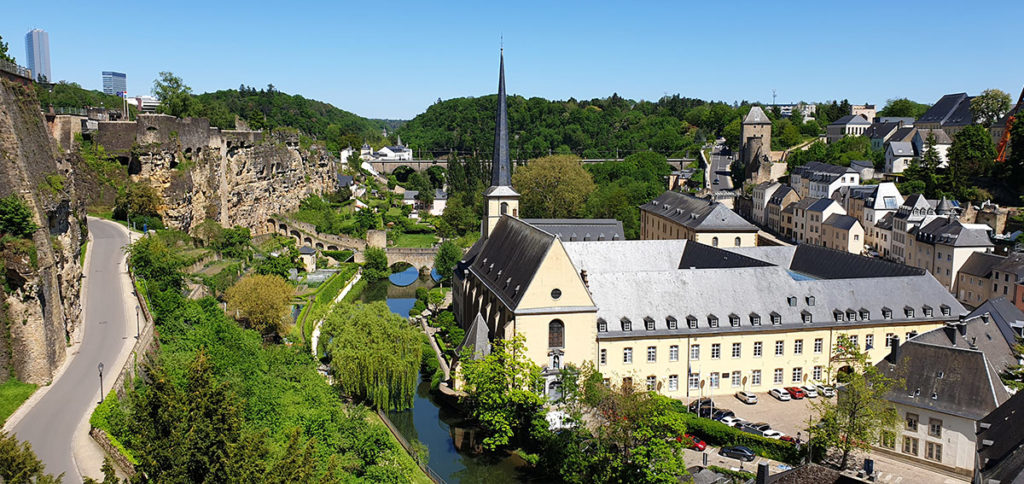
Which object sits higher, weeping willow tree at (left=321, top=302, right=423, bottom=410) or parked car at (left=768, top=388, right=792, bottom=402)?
weeping willow tree at (left=321, top=302, right=423, bottom=410)

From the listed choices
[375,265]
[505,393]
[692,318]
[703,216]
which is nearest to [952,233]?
[703,216]

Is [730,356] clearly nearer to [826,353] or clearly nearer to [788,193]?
[826,353]

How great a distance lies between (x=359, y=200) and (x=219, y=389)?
290 feet

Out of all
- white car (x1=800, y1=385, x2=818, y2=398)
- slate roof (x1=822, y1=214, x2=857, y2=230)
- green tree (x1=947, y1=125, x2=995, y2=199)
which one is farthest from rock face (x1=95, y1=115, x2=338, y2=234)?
green tree (x1=947, y1=125, x2=995, y2=199)

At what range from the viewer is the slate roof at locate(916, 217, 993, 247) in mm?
52156

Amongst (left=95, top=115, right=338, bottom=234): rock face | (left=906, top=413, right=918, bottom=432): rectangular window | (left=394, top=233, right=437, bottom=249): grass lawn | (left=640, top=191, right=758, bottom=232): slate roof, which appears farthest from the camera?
(left=394, top=233, right=437, bottom=249): grass lawn

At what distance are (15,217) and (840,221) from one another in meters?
58.8

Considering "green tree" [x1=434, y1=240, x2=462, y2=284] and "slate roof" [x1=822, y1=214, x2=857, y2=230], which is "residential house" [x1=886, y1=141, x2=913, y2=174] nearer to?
"slate roof" [x1=822, y1=214, x2=857, y2=230]

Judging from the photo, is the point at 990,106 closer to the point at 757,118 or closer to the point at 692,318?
the point at 757,118

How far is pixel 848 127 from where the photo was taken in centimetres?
10250

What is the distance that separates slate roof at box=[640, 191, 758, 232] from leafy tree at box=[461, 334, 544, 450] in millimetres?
28574

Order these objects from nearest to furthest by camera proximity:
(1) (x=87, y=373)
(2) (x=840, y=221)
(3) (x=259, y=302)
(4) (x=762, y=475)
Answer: (4) (x=762, y=475)
(1) (x=87, y=373)
(3) (x=259, y=302)
(2) (x=840, y=221)

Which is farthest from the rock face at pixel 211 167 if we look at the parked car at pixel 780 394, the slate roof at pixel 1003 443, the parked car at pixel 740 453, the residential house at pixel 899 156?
the residential house at pixel 899 156

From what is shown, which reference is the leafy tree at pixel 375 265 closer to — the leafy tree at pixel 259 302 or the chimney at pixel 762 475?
the leafy tree at pixel 259 302
